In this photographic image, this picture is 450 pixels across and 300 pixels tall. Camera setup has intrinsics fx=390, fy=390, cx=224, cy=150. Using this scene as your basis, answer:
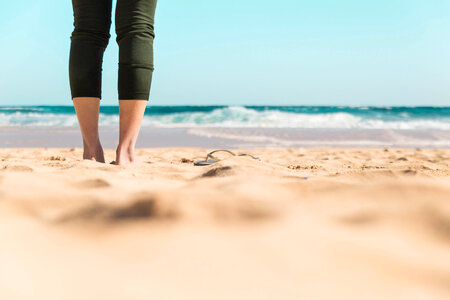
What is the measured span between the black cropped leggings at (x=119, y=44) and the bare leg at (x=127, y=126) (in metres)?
0.03

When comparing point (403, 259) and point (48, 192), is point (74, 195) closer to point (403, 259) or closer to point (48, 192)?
point (48, 192)

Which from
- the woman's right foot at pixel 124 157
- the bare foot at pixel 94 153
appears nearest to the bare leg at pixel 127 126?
the woman's right foot at pixel 124 157

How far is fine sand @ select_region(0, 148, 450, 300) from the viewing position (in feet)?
1.59

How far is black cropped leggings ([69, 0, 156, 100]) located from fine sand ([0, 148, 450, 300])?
0.73 m

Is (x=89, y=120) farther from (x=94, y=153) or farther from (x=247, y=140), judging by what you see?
(x=247, y=140)

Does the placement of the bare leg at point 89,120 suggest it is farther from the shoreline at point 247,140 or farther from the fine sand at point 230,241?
the shoreline at point 247,140

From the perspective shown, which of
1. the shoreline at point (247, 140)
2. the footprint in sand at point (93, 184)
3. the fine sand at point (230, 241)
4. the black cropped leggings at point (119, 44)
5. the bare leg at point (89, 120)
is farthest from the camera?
the shoreline at point (247, 140)

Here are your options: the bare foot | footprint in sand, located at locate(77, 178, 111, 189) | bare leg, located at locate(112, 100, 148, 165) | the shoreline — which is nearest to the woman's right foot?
bare leg, located at locate(112, 100, 148, 165)

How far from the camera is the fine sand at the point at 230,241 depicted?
0.49 meters

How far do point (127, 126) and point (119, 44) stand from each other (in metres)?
0.32

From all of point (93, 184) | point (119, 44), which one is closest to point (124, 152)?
point (119, 44)

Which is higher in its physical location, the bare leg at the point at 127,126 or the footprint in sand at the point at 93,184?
the bare leg at the point at 127,126

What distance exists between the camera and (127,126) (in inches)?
59.7

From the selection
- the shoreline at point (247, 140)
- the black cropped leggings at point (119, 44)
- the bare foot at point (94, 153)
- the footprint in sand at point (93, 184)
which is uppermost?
the black cropped leggings at point (119, 44)
